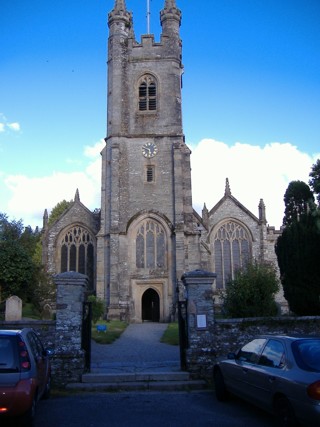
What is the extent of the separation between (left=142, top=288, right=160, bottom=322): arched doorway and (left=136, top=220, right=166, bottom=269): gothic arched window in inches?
88.9

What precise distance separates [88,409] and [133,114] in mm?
27859

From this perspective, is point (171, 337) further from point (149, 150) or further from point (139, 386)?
point (149, 150)

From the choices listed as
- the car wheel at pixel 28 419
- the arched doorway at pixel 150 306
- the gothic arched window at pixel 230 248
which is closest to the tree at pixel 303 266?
the car wheel at pixel 28 419

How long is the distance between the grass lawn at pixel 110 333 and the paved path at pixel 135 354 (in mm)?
298

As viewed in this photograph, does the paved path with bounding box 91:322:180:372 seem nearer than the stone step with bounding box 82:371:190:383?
No

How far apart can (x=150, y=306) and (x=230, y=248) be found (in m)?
8.59

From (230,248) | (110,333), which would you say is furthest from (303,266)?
(230,248)

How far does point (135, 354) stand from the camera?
15.9m

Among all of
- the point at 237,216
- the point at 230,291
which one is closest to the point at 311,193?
the point at 237,216

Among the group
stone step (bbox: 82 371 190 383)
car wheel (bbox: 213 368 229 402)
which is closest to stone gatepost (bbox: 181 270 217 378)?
stone step (bbox: 82 371 190 383)

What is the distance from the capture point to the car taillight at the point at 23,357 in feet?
22.9

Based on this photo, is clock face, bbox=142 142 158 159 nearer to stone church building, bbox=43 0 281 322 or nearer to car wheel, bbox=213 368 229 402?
stone church building, bbox=43 0 281 322

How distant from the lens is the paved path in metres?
12.4

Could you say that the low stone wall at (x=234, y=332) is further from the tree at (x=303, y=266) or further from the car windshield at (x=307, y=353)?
the tree at (x=303, y=266)
